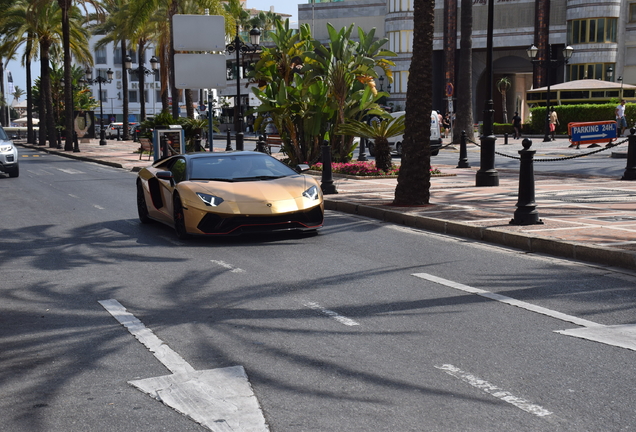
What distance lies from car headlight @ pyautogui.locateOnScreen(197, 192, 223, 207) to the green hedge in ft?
132

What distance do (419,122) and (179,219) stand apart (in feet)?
15.4

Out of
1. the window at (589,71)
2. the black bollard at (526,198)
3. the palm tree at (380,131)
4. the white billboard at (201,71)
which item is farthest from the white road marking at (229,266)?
the window at (589,71)

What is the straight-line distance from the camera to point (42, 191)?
1942cm

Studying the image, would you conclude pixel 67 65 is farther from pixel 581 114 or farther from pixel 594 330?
pixel 594 330

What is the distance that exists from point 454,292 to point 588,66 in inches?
2400

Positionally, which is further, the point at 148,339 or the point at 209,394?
the point at 148,339

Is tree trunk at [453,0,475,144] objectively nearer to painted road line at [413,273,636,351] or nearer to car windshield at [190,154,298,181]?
car windshield at [190,154,298,181]

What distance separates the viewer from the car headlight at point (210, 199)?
→ 1029 centimetres

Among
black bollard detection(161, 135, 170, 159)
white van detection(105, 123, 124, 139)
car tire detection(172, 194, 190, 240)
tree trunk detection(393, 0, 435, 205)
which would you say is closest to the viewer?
car tire detection(172, 194, 190, 240)

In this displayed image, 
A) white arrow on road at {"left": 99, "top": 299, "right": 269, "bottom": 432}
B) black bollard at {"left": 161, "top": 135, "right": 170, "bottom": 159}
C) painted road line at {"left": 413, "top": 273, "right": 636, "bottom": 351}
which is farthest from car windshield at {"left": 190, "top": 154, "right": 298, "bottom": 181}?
black bollard at {"left": 161, "top": 135, "right": 170, "bottom": 159}

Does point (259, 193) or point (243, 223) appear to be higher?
point (259, 193)

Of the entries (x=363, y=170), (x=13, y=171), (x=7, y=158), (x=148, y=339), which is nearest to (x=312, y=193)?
(x=148, y=339)

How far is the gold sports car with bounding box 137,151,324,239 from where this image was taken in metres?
10.3

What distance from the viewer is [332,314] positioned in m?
6.38
